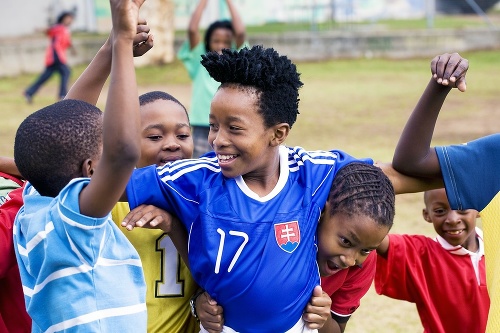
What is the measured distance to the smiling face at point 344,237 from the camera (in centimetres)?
241

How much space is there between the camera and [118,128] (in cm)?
195

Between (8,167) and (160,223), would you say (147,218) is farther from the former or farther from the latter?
(8,167)

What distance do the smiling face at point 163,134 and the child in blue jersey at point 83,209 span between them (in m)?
0.68

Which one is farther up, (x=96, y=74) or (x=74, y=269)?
(x=96, y=74)

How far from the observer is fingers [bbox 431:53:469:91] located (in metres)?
2.50

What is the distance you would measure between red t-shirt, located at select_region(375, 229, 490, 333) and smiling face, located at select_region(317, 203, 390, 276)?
3.17ft

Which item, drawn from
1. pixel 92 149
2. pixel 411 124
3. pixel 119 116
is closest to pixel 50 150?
pixel 92 149

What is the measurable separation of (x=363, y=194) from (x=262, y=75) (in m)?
0.48

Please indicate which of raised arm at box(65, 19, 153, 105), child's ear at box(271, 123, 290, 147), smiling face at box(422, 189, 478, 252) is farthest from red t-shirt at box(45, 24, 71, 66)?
child's ear at box(271, 123, 290, 147)

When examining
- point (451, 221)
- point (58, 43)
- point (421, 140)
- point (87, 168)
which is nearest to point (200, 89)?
point (451, 221)

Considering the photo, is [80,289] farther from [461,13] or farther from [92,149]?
[461,13]

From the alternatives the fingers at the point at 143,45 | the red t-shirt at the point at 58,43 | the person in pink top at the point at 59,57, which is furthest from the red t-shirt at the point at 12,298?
the red t-shirt at the point at 58,43

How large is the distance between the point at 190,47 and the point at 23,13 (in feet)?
54.3

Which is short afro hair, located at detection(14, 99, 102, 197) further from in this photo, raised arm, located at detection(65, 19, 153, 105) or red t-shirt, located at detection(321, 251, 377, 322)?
red t-shirt, located at detection(321, 251, 377, 322)
